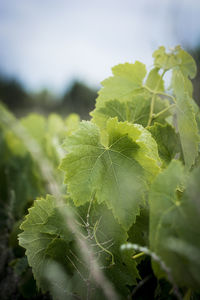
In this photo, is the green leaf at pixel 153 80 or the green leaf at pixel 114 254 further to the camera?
the green leaf at pixel 153 80

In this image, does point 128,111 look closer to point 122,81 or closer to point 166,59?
point 122,81

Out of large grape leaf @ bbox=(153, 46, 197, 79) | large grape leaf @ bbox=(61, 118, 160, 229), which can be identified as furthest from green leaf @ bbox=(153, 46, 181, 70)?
large grape leaf @ bbox=(61, 118, 160, 229)

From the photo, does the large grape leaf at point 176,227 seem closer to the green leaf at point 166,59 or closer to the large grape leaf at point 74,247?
the large grape leaf at point 74,247

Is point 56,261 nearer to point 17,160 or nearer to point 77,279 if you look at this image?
point 77,279

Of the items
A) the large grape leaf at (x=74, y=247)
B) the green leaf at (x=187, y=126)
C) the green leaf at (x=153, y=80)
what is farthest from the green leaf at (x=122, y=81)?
the large grape leaf at (x=74, y=247)

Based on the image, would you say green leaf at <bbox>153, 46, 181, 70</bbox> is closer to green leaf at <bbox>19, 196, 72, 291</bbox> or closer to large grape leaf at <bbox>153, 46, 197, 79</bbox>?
large grape leaf at <bbox>153, 46, 197, 79</bbox>
